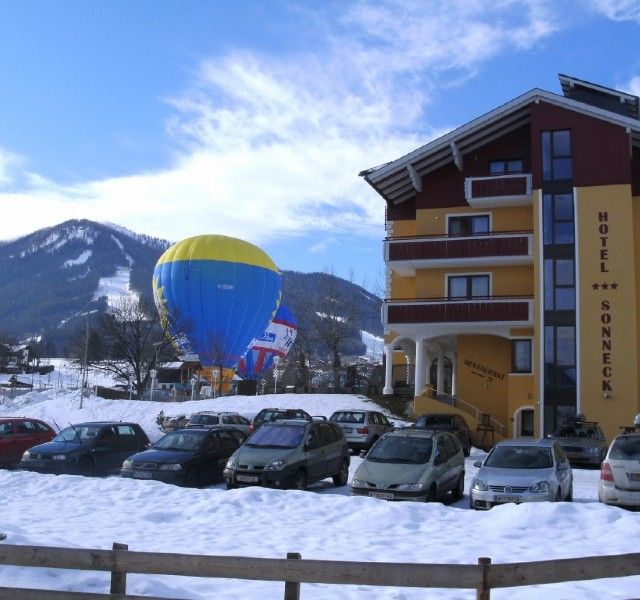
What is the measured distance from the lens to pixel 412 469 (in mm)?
15172

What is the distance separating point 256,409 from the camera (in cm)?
3928

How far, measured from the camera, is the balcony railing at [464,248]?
35500 millimetres

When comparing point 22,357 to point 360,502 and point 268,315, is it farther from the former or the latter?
point 360,502

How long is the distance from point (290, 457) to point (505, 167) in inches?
1009

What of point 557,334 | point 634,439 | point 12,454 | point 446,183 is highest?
point 446,183

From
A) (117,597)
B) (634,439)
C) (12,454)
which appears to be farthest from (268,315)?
(117,597)

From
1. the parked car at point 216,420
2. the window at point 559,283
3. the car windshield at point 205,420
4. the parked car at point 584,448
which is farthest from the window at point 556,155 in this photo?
the car windshield at point 205,420

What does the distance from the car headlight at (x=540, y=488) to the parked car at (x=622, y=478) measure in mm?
1084

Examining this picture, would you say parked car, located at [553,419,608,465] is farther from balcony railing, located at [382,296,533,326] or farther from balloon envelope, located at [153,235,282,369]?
balloon envelope, located at [153,235,282,369]

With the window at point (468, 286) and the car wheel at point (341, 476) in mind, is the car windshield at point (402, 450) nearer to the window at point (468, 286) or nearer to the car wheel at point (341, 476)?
the car wheel at point (341, 476)

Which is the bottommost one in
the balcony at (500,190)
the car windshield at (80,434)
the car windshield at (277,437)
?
the car windshield at (80,434)

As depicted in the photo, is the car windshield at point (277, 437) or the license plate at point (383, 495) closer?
the license plate at point (383, 495)

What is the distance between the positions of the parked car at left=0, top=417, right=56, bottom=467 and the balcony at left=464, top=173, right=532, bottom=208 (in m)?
22.5

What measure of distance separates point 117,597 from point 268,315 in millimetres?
54157
